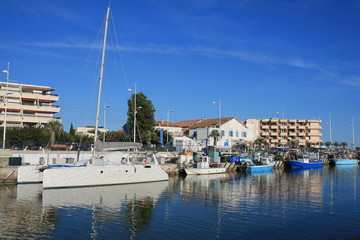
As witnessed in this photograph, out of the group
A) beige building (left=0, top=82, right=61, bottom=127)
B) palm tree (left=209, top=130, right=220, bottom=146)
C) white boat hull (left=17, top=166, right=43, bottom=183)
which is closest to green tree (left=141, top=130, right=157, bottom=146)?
palm tree (left=209, top=130, right=220, bottom=146)

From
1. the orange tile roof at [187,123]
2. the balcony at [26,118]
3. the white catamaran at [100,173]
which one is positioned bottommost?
the white catamaran at [100,173]

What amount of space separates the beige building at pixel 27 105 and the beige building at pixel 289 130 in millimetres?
78820

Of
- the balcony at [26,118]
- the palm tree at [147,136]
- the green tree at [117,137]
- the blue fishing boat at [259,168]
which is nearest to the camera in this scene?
the blue fishing boat at [259,168]

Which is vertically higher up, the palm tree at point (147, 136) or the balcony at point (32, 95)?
the balcony at point (32, 95)

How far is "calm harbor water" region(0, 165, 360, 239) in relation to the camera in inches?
713

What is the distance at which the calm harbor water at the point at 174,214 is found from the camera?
59.4 feet

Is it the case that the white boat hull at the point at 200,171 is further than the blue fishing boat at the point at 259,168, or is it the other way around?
the blue fishing boat at the point at 259,168

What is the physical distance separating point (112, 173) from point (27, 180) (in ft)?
30.4

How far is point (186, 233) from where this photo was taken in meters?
18.0

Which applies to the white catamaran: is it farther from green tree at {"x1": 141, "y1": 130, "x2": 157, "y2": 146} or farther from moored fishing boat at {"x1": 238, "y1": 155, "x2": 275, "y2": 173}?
green tree at {"x1": 141, "y1": 130, "x2": 157, "y2": 146}

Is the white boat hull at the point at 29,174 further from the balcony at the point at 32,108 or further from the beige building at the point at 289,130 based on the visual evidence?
the beige building at the point at 289,130

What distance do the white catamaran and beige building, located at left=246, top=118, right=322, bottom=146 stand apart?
92864 mm

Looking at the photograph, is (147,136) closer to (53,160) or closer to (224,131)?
(224,131)

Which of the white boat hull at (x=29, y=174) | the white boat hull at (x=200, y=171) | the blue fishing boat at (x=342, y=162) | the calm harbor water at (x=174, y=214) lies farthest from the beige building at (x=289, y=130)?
the white boat hull at (x=29, y=174)
